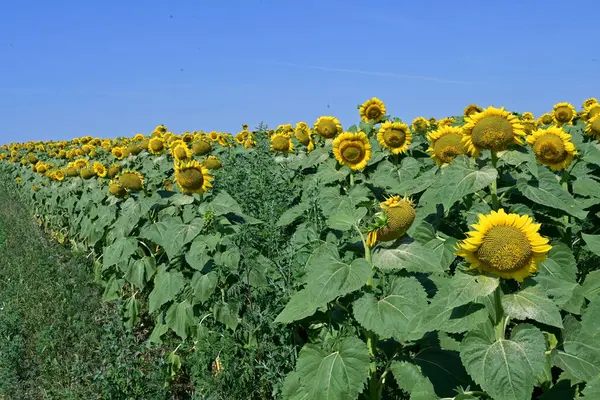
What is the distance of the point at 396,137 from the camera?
6.32 meters

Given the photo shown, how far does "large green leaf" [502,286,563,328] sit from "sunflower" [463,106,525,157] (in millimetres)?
1371

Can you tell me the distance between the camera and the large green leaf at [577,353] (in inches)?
99.1

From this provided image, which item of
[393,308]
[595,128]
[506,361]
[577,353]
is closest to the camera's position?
[506,361]

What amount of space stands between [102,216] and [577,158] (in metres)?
4.96

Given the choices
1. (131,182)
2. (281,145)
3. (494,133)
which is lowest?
(281,145)

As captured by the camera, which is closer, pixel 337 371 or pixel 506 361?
pixel 506 361

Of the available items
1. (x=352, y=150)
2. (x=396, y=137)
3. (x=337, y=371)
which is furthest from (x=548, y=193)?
(x=396, y=137)

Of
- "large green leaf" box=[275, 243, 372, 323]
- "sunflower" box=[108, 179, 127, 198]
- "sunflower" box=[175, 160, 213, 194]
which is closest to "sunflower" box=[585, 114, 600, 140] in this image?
"sunflower" box=[175, 160, 213, 194]

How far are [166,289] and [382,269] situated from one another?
100 inches

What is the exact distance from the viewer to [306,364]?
9.54ft

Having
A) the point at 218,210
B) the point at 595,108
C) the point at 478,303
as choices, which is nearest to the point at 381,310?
the point at 478,303

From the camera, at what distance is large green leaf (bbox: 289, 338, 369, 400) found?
2730mm

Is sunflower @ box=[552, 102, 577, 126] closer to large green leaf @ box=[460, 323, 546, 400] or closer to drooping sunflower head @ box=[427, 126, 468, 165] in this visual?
drooping sunflower head @ box=[427, 126, 468, 165]

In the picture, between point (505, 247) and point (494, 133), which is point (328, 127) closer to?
point (494, 133)
